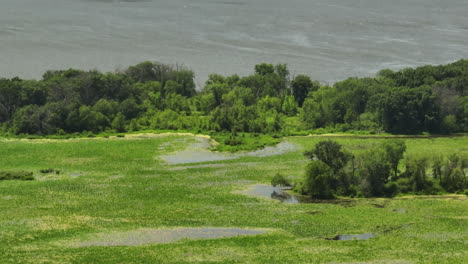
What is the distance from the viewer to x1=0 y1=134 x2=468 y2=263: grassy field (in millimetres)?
49469

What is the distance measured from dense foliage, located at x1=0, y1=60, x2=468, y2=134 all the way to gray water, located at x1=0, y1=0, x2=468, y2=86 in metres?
14.2

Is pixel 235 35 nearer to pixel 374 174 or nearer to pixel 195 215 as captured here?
pixel 374 174

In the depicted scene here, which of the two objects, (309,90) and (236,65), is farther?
(236,65)

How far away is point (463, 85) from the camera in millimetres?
102188

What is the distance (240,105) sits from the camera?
338ft

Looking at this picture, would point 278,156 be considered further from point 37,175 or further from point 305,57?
point 305,57

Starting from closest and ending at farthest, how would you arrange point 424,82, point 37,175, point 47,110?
point 37,175
point 47,110
point 424,82

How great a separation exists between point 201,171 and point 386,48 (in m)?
70.6

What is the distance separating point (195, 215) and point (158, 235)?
596cm

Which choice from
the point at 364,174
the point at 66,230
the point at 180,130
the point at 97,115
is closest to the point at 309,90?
the point at 180,130

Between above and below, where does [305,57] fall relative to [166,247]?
above

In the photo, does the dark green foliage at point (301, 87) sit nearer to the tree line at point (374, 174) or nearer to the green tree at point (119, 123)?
the green tree at point (119, 123)

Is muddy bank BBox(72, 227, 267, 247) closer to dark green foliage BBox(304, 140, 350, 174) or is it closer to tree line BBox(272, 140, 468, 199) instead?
tree line BBox(272, 140, 468, 199)

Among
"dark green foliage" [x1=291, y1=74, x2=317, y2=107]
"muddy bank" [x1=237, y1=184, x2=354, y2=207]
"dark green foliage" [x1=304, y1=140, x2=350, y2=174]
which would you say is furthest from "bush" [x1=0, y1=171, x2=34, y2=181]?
"dark green foliage" [x1=291, y1=74, x2=317, y2=107]
